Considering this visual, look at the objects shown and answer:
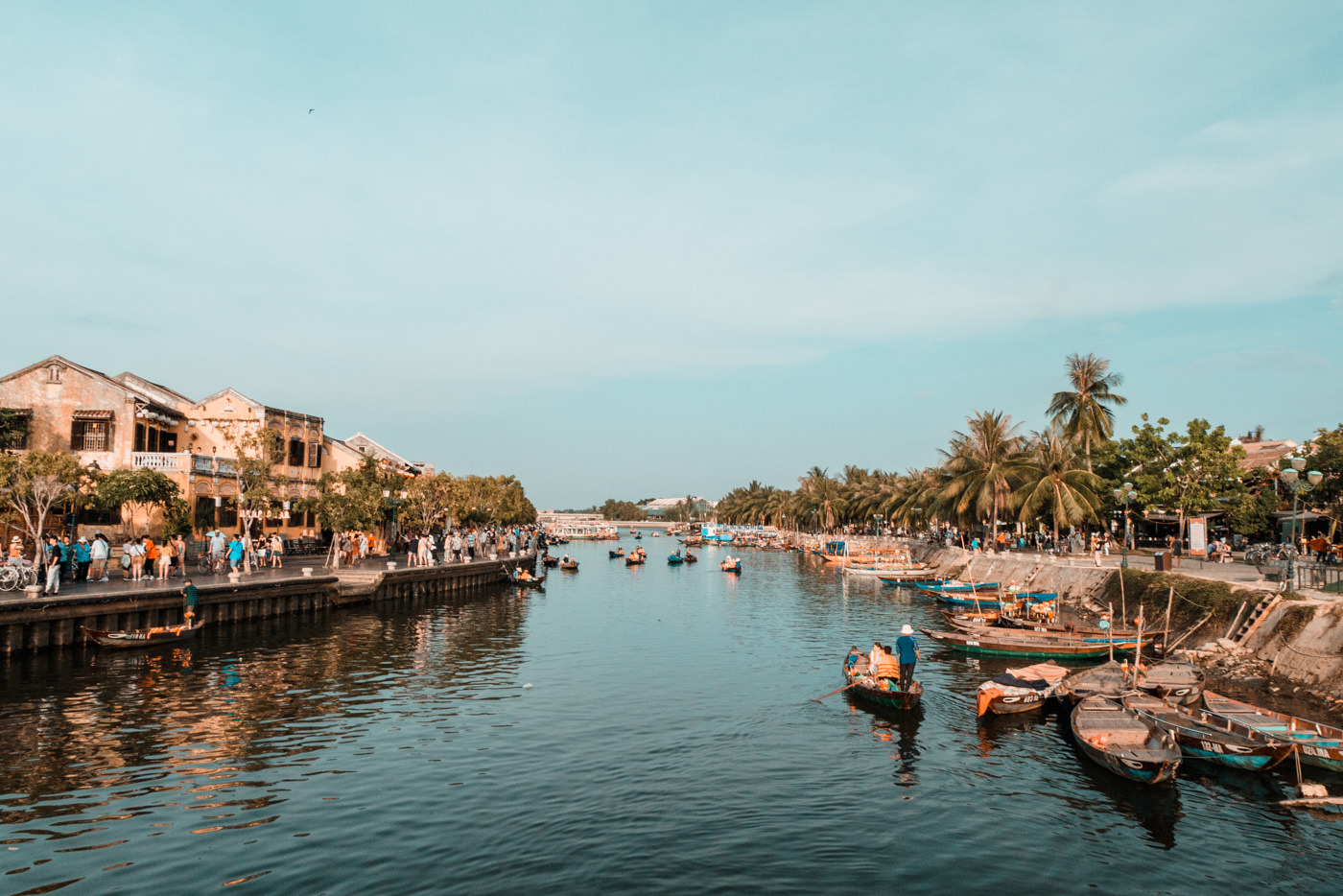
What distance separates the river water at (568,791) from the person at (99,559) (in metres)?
8.64

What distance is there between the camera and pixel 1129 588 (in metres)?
40.5

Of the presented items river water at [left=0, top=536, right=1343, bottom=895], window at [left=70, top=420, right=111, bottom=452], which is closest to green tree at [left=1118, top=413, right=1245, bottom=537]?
river water at [left=0, top=536, right=1343, bottom=895]

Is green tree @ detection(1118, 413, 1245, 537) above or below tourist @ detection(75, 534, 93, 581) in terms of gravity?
above

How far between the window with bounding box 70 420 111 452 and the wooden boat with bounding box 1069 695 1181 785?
2210 inches

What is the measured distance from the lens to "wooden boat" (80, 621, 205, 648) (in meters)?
30.5

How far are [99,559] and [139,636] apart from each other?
891 cm

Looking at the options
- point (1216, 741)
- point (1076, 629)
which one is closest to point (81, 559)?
point (1216, 741)

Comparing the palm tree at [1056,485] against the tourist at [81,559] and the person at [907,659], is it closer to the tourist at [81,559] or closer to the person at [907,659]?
the person at [907,659]

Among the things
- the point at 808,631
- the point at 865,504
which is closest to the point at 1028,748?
the point at 808,631

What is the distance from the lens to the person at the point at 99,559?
37062 millimetres

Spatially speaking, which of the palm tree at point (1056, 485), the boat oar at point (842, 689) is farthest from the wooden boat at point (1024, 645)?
the palm tree at point (1056, 485)

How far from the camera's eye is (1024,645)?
33.9 meters

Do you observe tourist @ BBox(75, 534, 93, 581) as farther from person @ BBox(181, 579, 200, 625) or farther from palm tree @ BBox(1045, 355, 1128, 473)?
palm tree @ BBox(1045, 355, 1128, 473)

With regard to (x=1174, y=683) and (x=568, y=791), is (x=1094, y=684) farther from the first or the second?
(x=568, y=791)
